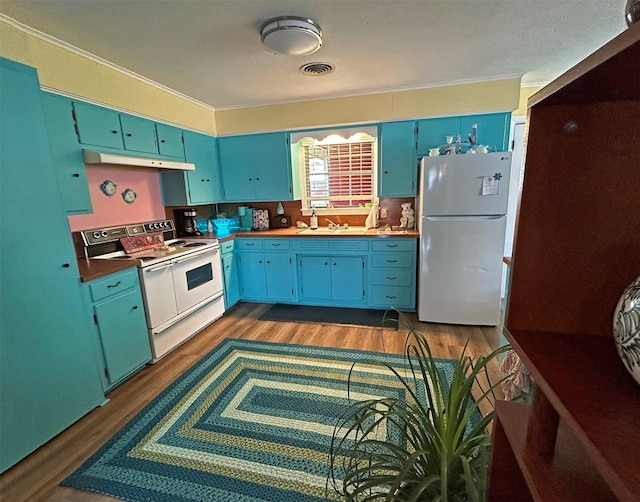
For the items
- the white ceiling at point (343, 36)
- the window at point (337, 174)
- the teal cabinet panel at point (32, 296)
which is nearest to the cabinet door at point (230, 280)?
the window at point (337, 174)

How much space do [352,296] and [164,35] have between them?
279cm

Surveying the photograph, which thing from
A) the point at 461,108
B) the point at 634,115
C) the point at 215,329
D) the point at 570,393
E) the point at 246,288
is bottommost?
the point at 215,329

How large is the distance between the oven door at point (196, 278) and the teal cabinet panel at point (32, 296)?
0.87 m

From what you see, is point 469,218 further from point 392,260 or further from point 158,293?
point 158,293

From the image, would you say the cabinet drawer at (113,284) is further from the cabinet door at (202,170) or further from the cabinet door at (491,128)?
the cabinet door at (491,128)

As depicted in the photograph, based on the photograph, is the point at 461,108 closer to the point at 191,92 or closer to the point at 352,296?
the point at 352,296

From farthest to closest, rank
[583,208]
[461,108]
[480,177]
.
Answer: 1. [461,108]
2. [480,177]
3. [583,208]

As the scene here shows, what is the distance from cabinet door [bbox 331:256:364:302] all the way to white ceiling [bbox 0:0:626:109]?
180cm

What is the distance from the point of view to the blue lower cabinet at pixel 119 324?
82.5 inches

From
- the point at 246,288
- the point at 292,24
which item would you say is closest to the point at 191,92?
the point at 292,24

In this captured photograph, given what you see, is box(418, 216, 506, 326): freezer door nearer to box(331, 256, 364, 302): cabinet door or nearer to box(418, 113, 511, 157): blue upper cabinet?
box(331, 256, 364, 302): cabinet door

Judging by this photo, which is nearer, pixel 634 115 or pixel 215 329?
pixel 634 115

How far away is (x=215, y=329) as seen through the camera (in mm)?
3180

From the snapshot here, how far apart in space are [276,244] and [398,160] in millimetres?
1651
